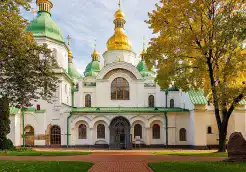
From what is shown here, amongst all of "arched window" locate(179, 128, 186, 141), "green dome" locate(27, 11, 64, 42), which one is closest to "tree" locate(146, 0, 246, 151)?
"arched window" locate(179, 128, 186, 141)

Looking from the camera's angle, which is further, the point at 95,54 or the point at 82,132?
the point at 95,54

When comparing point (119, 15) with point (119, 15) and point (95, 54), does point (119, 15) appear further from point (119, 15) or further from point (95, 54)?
point (95, 54)

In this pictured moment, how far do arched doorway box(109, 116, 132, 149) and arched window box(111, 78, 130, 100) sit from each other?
4.55 metres

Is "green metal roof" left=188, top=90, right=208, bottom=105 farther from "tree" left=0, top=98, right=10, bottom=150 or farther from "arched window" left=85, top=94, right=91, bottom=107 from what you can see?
"tree" left=0, top=98, right=10, bottom=150

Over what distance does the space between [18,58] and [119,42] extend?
2751 cm

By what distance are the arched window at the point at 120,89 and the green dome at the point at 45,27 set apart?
909 cm

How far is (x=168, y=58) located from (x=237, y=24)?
4512 millimetres

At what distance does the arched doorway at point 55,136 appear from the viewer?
24.7m

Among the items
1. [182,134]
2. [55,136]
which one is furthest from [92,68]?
[182,134]

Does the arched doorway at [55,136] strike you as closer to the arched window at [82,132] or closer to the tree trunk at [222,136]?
the arched window at [82,132]

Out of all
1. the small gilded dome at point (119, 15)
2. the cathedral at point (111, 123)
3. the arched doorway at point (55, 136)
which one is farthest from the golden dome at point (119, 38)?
the arched doorway at point (55, 136)

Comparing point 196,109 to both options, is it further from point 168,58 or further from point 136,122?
point 168,58

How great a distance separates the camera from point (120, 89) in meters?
28.4

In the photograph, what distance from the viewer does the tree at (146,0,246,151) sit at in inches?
508
